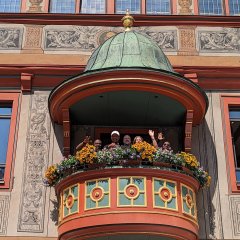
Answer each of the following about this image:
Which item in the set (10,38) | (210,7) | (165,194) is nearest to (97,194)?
(165,194)

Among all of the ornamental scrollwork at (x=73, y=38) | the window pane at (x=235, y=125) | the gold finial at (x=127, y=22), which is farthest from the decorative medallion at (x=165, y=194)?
the ornamental scrollwork at (x=73, y=38)

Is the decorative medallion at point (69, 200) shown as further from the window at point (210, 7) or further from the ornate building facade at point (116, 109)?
the window at point (210, 7)

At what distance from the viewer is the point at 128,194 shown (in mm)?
11219

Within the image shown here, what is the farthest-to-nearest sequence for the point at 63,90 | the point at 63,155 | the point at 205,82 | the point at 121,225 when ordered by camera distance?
1. the point at 205,82
2. the point at 63,155
3. the point at 63,90
4. the point at 121,225

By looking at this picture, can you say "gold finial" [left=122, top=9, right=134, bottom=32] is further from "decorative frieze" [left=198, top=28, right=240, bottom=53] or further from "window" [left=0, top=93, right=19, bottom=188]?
"window" [left=0, top=93, right=19, bottom=188]

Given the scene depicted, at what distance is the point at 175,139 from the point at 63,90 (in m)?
3.02

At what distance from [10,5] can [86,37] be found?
2.61 m

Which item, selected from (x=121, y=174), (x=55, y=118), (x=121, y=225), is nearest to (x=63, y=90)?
(x=55, y=118)

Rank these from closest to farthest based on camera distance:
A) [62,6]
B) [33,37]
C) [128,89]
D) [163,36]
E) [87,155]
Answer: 1. [87,155]
2. [128,89]
3. [33,37]
4. [163,36]
5. [62,6]

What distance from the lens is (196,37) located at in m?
14.8

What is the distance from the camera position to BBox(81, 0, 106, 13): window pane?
1561 centimetres

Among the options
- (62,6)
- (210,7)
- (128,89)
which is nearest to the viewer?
(128,89)

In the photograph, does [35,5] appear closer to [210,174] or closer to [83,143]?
[83,143]

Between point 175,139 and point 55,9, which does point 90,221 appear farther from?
point 55,9
